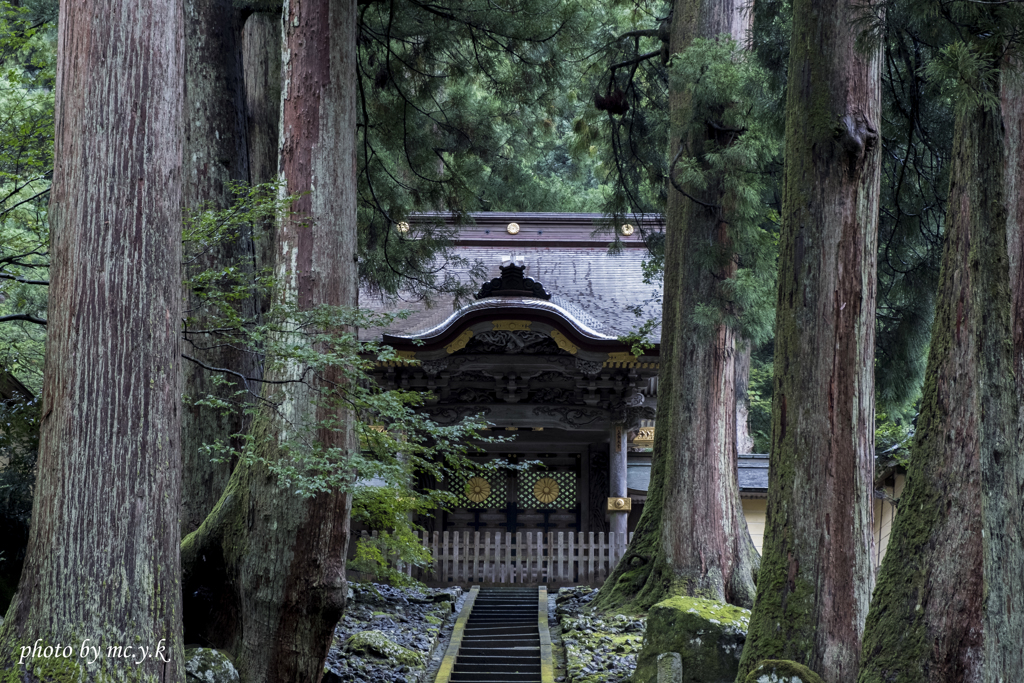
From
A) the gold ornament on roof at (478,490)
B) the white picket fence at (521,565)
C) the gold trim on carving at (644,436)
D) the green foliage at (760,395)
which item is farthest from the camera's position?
the green foliage at (760,395)

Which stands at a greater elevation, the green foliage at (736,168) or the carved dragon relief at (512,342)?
the green foliage at (736,168)

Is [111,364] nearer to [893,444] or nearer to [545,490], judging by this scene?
[893,444]

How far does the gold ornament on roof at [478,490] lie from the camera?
14438mm

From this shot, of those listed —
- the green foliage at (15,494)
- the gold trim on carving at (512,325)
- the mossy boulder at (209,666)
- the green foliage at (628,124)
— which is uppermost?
the green foliage at (628,124)

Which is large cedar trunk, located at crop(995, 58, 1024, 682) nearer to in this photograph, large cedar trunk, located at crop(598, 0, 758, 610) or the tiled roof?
large cedar trunk, located at crop(598, 0, 758, 610)

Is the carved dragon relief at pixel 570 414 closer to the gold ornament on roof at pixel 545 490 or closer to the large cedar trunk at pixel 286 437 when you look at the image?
the gold ornament on roof at pixel 545 490

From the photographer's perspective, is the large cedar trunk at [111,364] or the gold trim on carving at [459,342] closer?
the large cedar trunk at [111,364]

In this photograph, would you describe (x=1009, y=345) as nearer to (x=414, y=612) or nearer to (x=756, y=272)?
(x=756, y=272)

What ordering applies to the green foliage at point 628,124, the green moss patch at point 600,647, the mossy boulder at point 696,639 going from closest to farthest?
the mossy boulder at point 696,639 → the green moss patch at point 600,647 → the green foliage at point 628,124

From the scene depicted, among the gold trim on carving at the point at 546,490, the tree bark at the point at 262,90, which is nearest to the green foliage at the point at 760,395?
the gold trim on carving at the point at 546,490

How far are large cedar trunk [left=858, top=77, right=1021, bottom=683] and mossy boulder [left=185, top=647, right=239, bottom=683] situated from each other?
11.8 feet

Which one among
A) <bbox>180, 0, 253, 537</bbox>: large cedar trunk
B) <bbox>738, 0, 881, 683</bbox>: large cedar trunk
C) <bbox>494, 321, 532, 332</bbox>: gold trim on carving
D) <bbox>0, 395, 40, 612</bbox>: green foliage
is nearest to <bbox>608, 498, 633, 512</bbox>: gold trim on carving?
<bbox>494, 321, 532, 332</bbox>: gold trim on carving

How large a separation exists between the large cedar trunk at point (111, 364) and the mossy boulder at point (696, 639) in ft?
10.6

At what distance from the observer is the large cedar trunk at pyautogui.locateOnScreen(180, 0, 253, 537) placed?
685 centimetres
